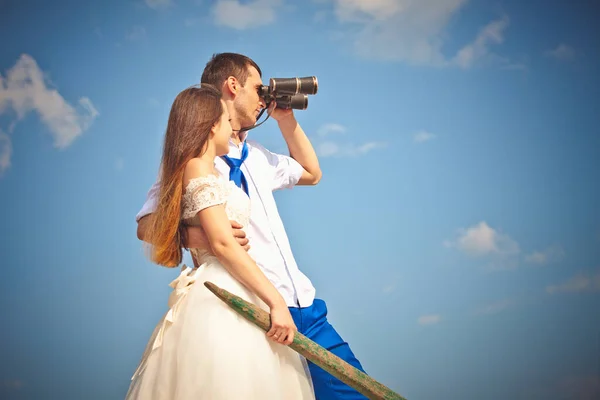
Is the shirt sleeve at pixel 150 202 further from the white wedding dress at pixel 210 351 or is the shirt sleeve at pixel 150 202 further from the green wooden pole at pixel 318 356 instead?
the green wooden pole at pixel 318 356

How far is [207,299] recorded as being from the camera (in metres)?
1.70

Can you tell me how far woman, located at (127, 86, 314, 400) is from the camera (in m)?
1.60

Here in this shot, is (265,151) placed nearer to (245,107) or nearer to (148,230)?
(245,107)

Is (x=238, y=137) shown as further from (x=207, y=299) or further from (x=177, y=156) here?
(x=207, y=299)

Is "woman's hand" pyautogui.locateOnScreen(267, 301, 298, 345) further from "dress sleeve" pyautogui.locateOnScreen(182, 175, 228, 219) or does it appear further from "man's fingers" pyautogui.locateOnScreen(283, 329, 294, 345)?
"dress sleeve" pyautogui.locateOnScreen(182, 175, 228, 219)

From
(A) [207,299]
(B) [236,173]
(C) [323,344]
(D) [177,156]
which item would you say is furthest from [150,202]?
(C) [323,344]

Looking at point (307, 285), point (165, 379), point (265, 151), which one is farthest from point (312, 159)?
point (165, 379)

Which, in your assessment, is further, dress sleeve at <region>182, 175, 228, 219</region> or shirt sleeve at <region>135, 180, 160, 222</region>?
shirt sleeve at <region>135, 180, 160, 222</region>

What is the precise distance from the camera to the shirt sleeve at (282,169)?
2.36 meters

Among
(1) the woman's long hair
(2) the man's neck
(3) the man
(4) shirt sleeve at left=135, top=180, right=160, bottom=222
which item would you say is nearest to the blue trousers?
(3) the man

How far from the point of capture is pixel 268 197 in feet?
7.14

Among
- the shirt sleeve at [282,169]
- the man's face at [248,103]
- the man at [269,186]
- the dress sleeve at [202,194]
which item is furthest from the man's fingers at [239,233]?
the man's face at [248,103]

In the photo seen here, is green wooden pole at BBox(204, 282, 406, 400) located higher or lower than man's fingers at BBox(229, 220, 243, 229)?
lower

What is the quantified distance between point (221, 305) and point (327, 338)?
47 cm
